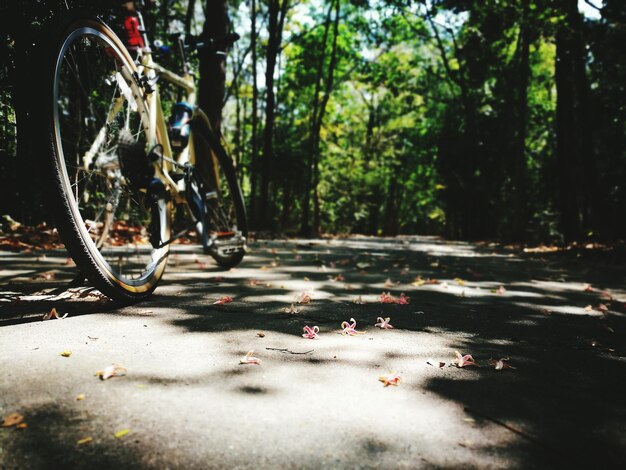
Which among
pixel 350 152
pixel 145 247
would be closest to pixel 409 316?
pixel 145 247

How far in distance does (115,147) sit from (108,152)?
0.08m

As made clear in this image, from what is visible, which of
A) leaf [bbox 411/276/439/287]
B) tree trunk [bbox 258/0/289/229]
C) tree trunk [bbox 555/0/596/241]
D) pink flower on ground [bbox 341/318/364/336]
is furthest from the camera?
tree trunk [bbox 258/0/289/229]

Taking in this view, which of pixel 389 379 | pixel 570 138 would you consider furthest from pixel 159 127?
pixel 570 138

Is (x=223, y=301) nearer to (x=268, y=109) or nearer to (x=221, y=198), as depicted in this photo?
(x=221, y=198)

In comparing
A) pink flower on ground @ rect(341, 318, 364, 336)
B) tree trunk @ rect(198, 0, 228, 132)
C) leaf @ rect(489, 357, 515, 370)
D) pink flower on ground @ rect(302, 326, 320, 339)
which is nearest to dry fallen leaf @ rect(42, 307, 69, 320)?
pink flower on ground @ rect(302, 326, 320, 339)

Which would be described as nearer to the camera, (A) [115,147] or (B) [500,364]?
(B) [500,364]

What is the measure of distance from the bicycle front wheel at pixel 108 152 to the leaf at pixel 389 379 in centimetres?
133

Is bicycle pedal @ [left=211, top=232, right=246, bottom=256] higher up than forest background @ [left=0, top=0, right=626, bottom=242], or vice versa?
forest background @ [left=0, top=0, right=626, bottom=242]

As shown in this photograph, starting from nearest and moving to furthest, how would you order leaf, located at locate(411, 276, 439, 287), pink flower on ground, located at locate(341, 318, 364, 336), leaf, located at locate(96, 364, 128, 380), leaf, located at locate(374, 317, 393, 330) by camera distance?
leaf, located at locate(96, 364, 128, 380)
pink flower on ground, located at locate(341, 318, 364, 336)
leaf, located at locate(374, 317, 393, 330)
leaf, located at locate(411, 276, 439, 287)

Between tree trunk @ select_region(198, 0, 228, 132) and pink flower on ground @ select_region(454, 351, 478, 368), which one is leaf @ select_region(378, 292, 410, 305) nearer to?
pink flower on ground @ select_region(454, 351, 478, 368)

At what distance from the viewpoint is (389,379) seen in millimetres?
1534

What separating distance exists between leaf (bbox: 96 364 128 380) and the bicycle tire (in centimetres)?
191

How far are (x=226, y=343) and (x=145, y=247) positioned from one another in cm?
533

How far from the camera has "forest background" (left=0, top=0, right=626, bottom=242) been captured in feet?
32.0
